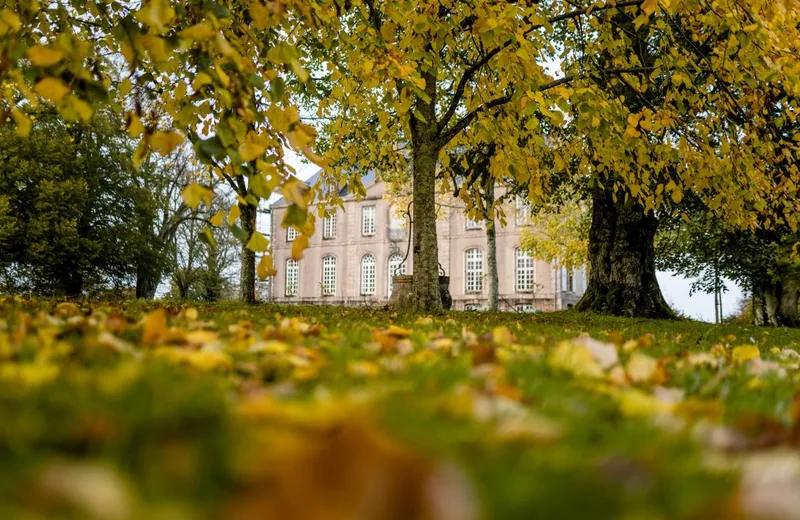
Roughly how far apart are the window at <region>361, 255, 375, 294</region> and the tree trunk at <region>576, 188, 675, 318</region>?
3274 cm

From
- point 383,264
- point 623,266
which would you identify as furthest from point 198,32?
point 383,264

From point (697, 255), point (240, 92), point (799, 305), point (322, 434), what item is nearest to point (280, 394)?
point (322, 434)

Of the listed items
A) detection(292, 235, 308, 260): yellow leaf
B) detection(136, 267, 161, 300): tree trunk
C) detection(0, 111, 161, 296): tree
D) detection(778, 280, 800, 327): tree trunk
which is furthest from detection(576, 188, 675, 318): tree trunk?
detection(136, 267, 161, 300): tree trunk

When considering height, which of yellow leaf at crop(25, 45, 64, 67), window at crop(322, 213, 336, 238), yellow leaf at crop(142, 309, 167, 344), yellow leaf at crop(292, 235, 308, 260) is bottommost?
yellow leaf at crop(142, 309, 167, 344)

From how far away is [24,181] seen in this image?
19531mm

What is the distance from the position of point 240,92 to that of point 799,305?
20.7 metres

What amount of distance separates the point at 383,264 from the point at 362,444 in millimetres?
43222

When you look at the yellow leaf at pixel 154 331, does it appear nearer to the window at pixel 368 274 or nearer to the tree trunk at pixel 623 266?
the tree trunk at pixel 623 266

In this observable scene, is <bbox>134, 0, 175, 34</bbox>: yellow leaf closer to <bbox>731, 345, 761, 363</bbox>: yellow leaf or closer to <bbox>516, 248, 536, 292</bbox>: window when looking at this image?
<bbox>731, 345, 761, 363</bbox>: yellow leaf

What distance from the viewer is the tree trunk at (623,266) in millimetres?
11406

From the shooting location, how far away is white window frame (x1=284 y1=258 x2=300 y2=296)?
4800cm

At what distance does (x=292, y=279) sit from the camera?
48.6m

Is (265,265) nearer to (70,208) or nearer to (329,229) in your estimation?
(70,208)

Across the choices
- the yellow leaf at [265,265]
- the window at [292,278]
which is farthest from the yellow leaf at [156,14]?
the window at [292,278]
